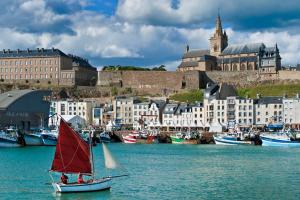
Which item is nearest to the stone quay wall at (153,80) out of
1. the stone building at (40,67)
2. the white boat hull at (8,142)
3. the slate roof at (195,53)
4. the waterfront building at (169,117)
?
the stone building at (40,67)

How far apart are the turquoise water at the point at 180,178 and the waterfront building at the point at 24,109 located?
33263 mm

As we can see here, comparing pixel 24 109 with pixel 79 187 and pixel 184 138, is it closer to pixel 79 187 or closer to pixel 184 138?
pixel 184 138

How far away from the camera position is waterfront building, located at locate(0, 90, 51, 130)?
297ft

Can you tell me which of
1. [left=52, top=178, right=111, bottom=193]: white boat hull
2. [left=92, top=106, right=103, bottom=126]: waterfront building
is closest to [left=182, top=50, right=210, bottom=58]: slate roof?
[left=92, top=106, right=103, bottom=126]: waterfront building

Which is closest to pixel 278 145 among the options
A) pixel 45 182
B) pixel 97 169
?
pixel 97 169

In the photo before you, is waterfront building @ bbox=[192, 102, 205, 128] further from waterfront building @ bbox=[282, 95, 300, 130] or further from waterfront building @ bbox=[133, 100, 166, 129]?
waterfront building @ bbox=[282, 95, 300, 130]

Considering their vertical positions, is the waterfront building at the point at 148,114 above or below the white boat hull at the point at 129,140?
above

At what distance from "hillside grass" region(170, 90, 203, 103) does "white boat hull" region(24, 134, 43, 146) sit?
4500cm

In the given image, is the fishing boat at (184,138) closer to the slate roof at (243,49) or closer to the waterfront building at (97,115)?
the waterfront building at (97,115)

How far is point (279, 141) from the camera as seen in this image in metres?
80.6

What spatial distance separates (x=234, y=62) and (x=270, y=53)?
8762 millimetres

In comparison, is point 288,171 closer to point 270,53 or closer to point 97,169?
point 97,169

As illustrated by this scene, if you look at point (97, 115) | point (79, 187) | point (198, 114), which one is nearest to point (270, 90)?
point (198, 114)

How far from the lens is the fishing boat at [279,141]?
3145 inches
